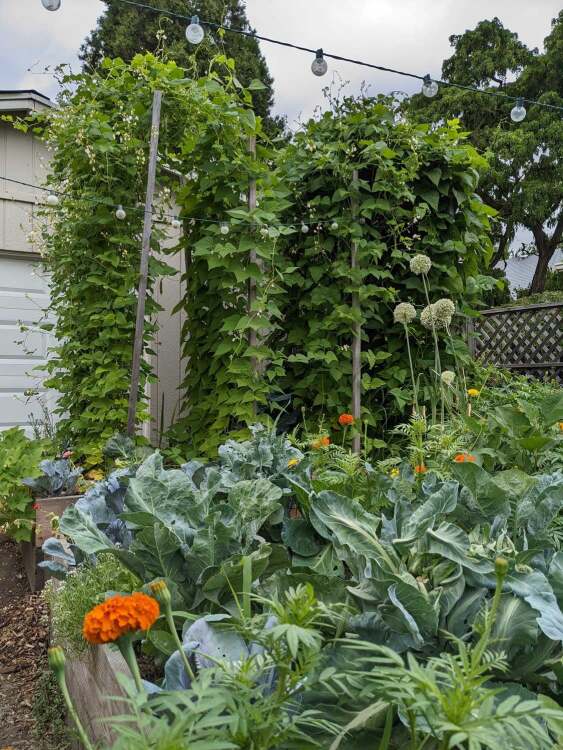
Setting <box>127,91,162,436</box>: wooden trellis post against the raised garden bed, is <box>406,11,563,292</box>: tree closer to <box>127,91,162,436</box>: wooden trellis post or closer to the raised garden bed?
<box>127,91,162,436</box>: wooden trellis post

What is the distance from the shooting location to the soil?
196 centimetres

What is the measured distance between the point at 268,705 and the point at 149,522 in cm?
70

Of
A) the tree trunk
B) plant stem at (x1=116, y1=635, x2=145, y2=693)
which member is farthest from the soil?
the tree trunk

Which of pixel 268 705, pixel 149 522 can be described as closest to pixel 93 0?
pixel 149 522

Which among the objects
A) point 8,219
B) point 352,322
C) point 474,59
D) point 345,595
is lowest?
point 345,595

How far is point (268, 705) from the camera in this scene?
852mm

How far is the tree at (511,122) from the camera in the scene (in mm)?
13648

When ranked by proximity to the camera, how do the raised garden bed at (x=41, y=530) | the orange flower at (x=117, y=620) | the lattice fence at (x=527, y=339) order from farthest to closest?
1. the lattice fence at (x=527, y=339)
2. the raised garden bed at (x=41, y=530)
3. the orange flower at (x=117, y=620)

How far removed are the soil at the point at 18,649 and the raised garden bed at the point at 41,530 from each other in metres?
0.08

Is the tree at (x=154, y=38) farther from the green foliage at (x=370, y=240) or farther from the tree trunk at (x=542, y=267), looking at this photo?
the green foliage at (x=370, y=240)

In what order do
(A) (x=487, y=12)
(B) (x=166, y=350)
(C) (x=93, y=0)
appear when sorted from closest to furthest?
(C) (x=93, y=0), (B) (x=166, y=350), (A) (x=487, y=12)

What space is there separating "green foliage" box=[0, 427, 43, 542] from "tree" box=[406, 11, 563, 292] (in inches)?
478

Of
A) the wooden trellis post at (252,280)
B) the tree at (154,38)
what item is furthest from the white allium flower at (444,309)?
the tree at (154,38)

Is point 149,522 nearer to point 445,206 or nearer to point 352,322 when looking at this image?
point 352,322
